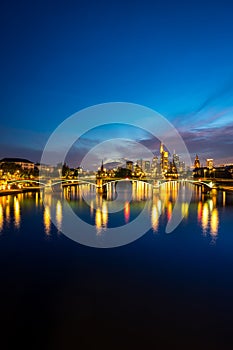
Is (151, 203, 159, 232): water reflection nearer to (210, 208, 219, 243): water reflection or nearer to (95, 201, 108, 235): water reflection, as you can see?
(95, 201, 108, 235): water reflection

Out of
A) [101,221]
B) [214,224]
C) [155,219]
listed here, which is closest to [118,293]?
[101,221]

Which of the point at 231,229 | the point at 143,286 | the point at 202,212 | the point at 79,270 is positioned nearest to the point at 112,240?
the point at 79,270

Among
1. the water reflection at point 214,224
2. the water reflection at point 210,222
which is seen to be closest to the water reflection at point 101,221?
the water reflection at point 210,222

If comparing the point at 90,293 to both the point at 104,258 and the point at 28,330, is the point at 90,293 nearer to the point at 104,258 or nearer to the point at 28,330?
the point at 28,330

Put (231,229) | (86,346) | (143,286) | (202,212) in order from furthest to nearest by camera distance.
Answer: (202,212)
(231,229)
(143,286)
(86,346)

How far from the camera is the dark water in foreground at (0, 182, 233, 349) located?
196 inches

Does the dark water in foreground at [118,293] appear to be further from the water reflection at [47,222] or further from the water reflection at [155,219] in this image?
the water reflection at [155,219]

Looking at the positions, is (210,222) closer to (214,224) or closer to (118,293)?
(214,224)

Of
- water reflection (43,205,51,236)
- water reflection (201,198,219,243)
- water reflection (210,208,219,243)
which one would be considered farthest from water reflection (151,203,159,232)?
water reflection (43,205,51,236)

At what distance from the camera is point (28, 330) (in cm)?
515

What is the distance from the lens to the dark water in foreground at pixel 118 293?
16.4 ft

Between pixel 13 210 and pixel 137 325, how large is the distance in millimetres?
Answer: 17263

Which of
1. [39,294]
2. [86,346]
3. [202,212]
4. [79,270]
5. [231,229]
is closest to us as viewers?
[86,346]

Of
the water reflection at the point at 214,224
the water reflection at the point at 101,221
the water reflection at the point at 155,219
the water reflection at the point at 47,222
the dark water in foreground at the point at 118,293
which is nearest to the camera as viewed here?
the dark water in foreground at the point at 118,293
